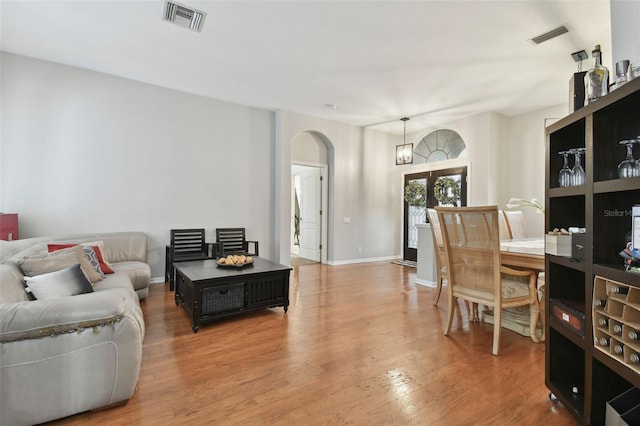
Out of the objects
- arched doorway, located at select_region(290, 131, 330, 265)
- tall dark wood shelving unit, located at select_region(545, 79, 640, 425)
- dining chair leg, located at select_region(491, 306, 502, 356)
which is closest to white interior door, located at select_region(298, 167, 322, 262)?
arched doorway, located at select_region(290, 131, 330, 265)

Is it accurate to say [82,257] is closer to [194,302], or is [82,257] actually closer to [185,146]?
[194,302]

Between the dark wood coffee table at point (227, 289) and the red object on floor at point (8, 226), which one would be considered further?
the red object on floor at point (8, 226)

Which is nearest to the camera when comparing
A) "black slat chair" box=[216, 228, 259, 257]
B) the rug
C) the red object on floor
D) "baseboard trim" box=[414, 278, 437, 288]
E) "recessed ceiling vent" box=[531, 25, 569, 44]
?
"recessed ceiling vent" box=[531, 25, 569, 44]

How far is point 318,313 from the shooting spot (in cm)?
329

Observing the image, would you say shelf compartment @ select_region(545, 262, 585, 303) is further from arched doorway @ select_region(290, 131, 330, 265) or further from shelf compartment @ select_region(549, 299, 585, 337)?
arched doorway @ select_region(290, 131, 330, 265)

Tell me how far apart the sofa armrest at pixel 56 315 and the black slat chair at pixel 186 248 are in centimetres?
264

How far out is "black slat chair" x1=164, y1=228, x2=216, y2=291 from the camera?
14.0 feet

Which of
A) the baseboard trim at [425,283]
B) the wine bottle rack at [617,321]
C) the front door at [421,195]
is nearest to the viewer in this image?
the wine bottle rack at [617,321]

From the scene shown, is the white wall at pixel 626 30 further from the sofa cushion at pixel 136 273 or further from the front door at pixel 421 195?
the sofa cushion at pixel 136 273

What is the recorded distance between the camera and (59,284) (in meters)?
2.16

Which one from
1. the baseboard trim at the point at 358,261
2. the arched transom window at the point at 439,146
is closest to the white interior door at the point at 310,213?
the baseboard trim at the point at 358,261

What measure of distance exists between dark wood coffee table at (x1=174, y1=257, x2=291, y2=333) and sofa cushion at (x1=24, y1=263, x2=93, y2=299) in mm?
811

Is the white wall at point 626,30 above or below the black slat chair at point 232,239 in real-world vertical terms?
above

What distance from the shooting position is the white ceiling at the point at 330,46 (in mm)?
2723
